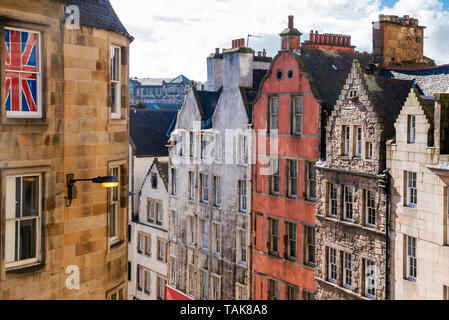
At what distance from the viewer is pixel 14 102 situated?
14.5 m

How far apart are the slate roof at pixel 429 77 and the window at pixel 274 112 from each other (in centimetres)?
653

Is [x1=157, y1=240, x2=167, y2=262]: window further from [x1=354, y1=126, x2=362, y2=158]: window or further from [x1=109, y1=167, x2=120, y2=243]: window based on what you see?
[x1=109, y1=167, x2=120, y2=243]: window

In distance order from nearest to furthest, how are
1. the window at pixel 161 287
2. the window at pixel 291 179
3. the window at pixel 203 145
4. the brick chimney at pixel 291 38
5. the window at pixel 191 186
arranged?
the window at pixel 291 179 < the brick chimney at pixel 291 38 < the window at pixel 203 145 < the window at pixel 191 186 < the window at pixel 161 287

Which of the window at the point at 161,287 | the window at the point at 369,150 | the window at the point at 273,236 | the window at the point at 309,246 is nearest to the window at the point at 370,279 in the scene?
the window at the point at 309,246

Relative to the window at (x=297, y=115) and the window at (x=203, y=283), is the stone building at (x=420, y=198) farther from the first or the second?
the window at (x=203, y=283)

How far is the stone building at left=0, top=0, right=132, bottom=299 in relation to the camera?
14.4 meters

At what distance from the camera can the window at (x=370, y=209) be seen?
2627cm

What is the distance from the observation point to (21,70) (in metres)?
14.6

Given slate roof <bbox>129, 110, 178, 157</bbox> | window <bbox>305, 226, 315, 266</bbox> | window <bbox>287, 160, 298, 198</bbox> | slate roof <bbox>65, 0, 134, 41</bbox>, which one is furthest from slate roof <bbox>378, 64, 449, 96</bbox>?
slate roof <bbox>129, 110, 178, 157</bbox>

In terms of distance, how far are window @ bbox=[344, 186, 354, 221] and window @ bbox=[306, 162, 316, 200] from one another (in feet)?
8.09

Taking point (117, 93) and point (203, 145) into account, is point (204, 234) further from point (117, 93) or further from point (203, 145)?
point (117, 93)

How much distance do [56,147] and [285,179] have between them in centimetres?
1778

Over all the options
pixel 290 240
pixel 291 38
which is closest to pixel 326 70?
pixel 291 38
